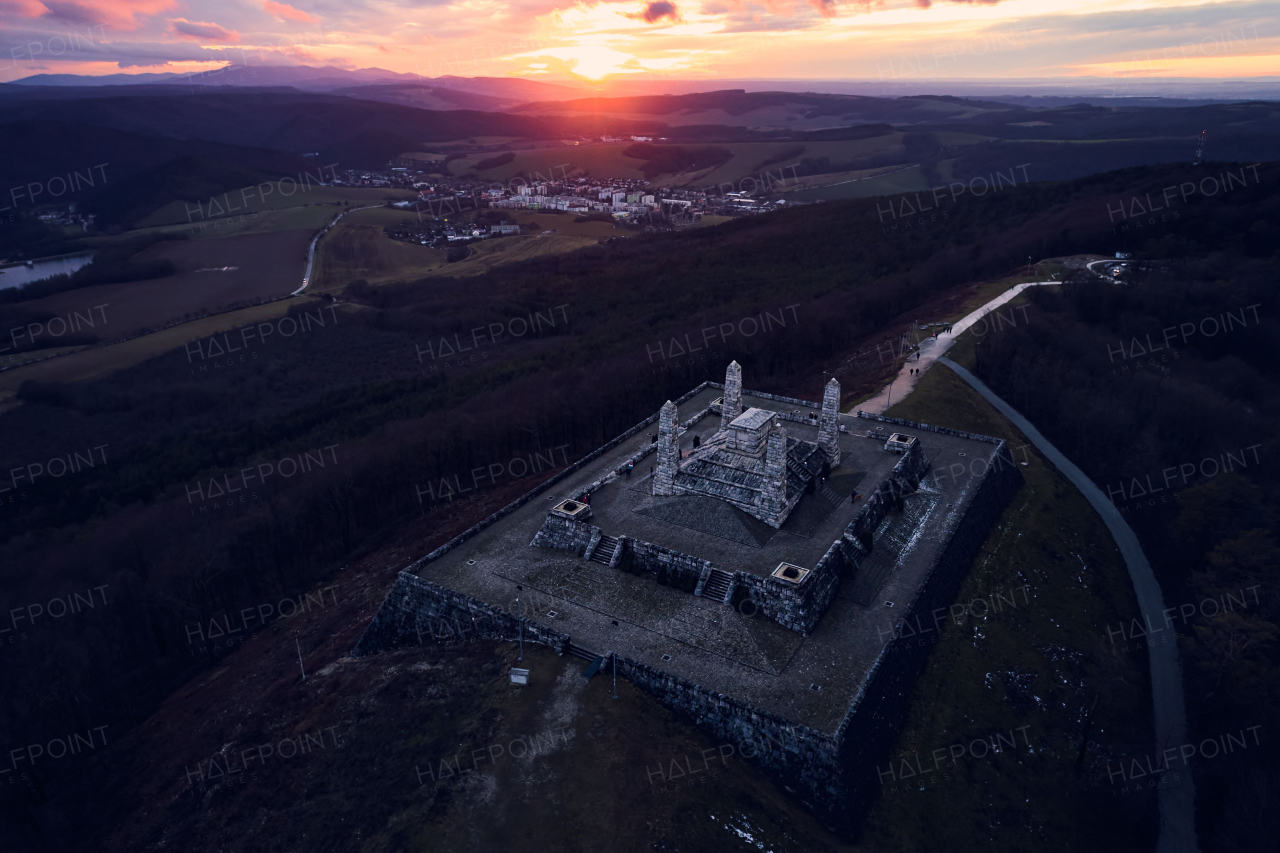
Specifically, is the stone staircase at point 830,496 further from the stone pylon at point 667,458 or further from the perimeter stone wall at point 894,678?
the stone pylon at point 667,458

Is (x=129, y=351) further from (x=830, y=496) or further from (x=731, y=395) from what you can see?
(x=830, y=496)

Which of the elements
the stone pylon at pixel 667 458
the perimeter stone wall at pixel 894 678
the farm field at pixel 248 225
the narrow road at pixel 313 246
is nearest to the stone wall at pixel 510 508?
the stone pylon at pixel 667 458

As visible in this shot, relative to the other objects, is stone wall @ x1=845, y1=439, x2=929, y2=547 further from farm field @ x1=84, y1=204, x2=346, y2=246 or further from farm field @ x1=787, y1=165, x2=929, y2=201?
farm field @ x1=787, y1=165, x2=929, y2=201

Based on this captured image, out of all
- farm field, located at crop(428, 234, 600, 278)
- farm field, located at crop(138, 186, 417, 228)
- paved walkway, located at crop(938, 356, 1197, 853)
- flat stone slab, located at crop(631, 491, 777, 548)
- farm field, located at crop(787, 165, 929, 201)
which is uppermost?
farm field, located at crop(787, 165, 929, 201)

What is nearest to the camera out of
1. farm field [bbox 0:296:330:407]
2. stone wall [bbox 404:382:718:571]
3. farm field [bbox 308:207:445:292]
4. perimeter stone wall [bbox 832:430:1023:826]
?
perimeter stone wall [bbox 832:430:1023:826]

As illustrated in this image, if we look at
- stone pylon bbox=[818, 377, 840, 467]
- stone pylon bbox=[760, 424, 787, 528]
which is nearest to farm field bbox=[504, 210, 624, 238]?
stone pylon bbox=[818, 377, 840, 467]

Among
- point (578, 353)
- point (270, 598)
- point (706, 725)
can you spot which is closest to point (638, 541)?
point (706, 725)

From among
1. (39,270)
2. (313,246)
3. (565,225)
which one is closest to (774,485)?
(565,225)
